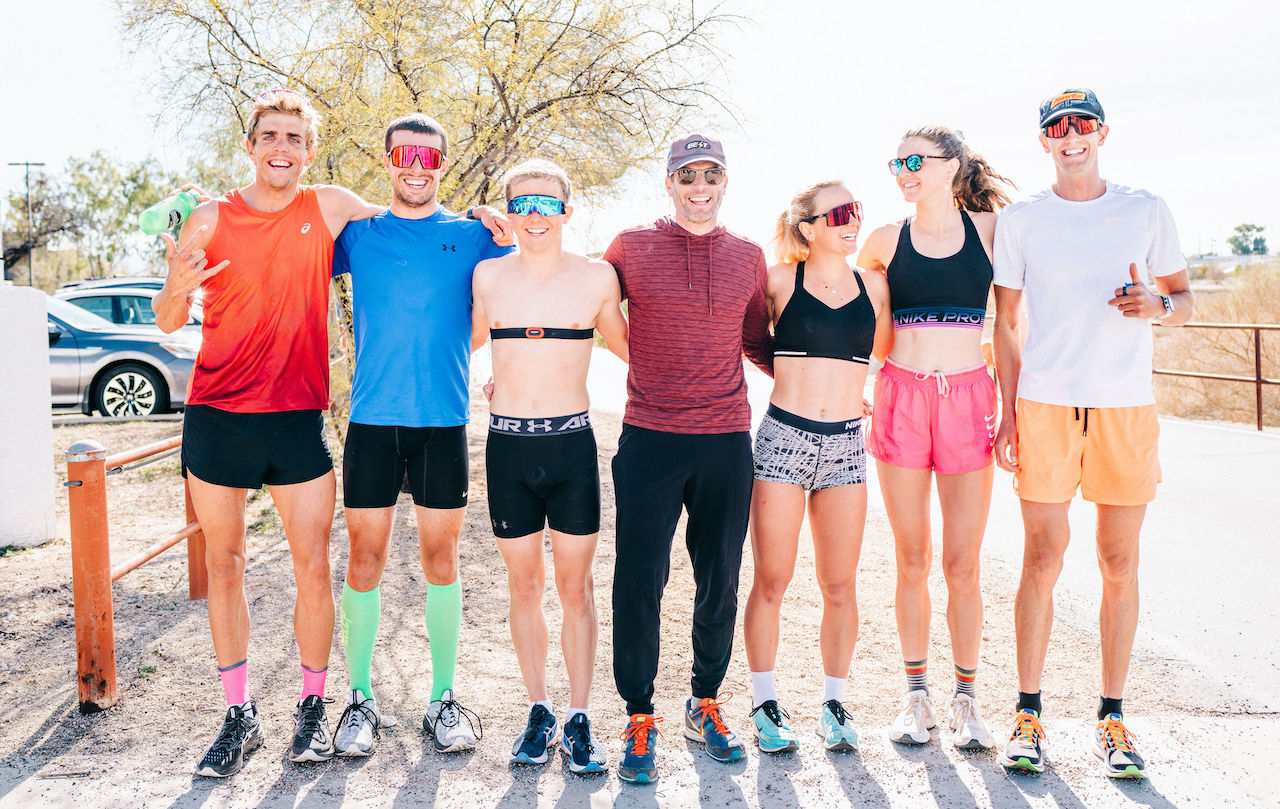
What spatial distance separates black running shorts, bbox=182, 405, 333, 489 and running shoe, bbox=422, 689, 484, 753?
102 centimetres

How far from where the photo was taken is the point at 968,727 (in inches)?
134

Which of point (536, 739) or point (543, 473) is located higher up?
point (543, 473)

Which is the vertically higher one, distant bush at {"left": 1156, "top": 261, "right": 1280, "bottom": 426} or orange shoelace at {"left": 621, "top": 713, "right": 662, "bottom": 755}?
distant bush at {"left": 1156, "top": 261, "right": 1280, "bottom": 426}

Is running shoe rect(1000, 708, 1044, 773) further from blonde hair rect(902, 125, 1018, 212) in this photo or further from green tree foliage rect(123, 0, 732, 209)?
green tree foliage rect(123, 0, 732, 209)

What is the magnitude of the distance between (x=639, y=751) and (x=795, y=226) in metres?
2.05

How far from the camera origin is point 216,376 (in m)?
3.45

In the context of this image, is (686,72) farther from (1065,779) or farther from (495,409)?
(1065,779)

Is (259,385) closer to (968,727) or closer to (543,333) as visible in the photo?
(543,333)

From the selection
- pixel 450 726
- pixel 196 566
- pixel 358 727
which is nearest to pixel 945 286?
pixel 450 726

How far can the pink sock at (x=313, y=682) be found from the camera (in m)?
3.50

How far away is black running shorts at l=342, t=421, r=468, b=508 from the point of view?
342 cm

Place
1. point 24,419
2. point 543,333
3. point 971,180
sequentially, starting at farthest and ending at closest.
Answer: point 24,419
point 971,180
point 543,333

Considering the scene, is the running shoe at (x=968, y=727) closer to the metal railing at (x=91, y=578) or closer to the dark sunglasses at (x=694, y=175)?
the dark sunglasses at (x=694, y=175)

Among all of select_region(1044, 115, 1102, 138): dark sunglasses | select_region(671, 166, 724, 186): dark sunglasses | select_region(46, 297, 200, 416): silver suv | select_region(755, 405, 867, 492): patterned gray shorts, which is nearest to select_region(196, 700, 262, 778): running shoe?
select_region(755, 405, 867, 492): patterned gray shorts
